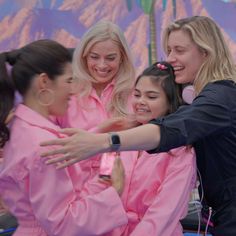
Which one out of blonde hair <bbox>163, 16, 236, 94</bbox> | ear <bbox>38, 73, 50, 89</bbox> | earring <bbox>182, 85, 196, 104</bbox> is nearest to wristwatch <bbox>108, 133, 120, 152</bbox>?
ear <bbox>38, 73, 50, 89</bbox>

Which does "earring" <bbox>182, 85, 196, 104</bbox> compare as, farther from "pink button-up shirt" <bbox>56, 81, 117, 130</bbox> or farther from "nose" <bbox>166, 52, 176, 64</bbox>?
"pink button-up shirt" <bbox>56, 81, 117, 130</bbox>

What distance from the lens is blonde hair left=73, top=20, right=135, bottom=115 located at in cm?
180

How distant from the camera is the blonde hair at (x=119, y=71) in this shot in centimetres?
180

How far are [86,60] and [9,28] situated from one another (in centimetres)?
176

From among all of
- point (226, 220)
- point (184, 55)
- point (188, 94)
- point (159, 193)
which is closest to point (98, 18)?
point (188, 94)

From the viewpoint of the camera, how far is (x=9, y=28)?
3.43 meters

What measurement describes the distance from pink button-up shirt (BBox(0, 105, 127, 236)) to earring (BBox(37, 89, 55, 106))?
42 mm

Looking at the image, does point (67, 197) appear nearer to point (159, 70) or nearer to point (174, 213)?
point (174, 213)

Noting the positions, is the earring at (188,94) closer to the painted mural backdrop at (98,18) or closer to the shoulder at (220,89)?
the shoulder at (220,89)

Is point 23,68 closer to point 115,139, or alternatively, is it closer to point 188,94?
point 115,139

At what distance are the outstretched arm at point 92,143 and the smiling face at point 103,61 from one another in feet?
2.69

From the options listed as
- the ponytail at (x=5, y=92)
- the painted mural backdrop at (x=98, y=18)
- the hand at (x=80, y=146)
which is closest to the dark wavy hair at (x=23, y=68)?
the ponytail at (x=5, y=92)

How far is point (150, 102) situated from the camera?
1581mm

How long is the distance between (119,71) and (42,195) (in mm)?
885
